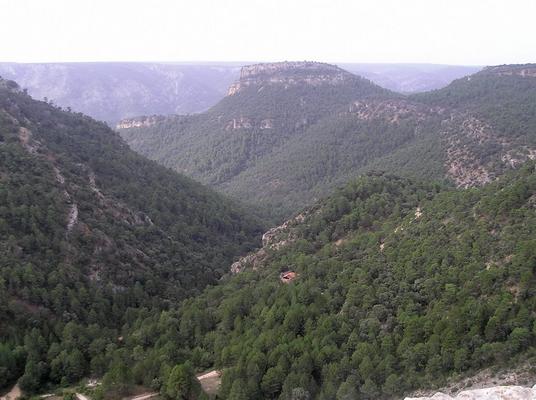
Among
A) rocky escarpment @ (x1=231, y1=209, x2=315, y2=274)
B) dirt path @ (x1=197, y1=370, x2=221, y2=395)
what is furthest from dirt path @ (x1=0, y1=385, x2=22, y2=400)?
rocky escarpment @ (x1=231, y1=209, x2=315, y2=274)

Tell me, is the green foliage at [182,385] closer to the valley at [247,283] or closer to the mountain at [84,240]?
the valley at [247,283]

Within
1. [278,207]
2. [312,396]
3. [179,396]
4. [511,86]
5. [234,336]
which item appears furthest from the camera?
[511,86]

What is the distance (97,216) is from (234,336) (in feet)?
124

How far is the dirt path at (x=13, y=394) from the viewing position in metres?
50.0

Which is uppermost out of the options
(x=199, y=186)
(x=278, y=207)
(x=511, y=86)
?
(x=511, y=86)

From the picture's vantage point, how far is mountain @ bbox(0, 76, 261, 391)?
57.0 meters

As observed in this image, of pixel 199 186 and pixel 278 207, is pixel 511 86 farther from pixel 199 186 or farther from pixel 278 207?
pixel 199 186

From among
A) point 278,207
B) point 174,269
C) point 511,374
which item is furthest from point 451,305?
point 278,207

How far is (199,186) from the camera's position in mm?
126500

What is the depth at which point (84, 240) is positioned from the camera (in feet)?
245

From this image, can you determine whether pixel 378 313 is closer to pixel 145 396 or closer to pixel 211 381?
pixel 211 381

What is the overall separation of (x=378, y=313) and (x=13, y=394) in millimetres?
37803

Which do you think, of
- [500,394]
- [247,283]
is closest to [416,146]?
[247,283]

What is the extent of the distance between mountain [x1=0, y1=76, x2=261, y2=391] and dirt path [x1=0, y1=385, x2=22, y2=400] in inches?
42.1
